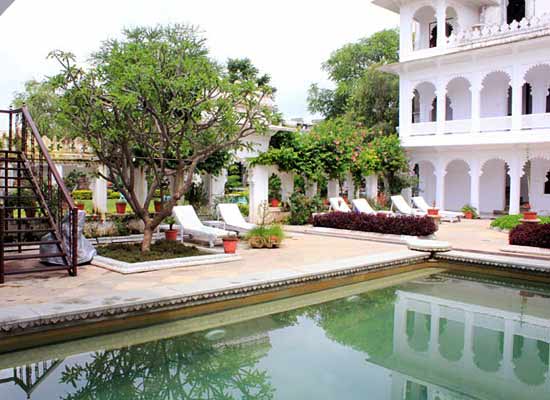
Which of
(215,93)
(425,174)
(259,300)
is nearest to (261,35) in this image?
(425,174)

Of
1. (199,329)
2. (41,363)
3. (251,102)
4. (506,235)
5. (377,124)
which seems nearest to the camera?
(41,363)

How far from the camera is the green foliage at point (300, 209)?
17.7 meters

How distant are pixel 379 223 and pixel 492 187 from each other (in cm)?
1080

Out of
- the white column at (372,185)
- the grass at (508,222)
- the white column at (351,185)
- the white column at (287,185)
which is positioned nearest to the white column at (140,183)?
the white column at (287,185)

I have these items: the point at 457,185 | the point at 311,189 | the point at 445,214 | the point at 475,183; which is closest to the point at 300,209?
the point at 311,189

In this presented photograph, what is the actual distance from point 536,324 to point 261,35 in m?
20.7

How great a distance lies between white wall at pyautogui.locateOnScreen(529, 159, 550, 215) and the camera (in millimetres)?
20844

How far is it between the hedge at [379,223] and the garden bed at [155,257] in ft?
17.3

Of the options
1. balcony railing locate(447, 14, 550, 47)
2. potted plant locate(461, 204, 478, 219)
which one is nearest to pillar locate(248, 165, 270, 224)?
potted plant locate(461, 204, 478, 219)

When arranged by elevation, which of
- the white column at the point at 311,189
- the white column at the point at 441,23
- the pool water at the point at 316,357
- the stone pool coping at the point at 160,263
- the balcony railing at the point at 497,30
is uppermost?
the white column at the point at 441,23

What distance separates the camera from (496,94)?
71.5ft

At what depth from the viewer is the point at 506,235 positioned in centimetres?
1507

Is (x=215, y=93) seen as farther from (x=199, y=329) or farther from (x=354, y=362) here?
(x=354, y=362)

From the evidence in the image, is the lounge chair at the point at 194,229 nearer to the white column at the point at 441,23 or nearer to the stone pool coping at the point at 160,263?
the stone pool coping at the point at 160,263
